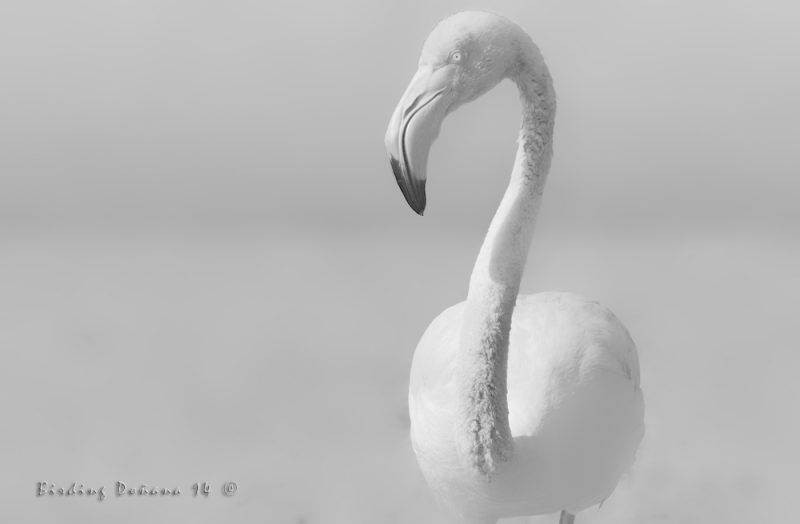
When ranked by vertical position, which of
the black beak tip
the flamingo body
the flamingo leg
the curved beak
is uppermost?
the curved beak

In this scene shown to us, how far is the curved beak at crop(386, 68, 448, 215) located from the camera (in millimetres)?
2182

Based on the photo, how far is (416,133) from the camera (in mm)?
2184

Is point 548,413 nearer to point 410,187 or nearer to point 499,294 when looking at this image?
point 499,294

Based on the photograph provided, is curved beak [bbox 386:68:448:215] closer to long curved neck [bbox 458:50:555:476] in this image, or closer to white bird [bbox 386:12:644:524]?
white bird [bbox 386:12:644:524]

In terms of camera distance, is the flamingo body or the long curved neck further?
the flamingo body

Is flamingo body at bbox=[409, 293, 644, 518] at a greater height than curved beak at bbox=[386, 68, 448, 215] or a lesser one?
lesser

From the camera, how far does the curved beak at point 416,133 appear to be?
7.16 feet

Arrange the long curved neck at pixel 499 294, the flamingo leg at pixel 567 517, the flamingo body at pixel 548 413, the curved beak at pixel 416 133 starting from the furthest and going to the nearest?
the flamingo leg at pixel 567 517 → the flamingo body at pixel 548 413 → the long curved neck at pixel 499 294 → the curved beak at pixel 416 133

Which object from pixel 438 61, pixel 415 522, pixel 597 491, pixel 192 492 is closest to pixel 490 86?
pixel 438 61

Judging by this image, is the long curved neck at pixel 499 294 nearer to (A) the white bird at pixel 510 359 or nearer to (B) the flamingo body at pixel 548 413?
(A) the white bird at pixel 510 359

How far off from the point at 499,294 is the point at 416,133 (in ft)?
1.50

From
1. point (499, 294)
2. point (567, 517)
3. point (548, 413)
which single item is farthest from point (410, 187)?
point (567, 517)

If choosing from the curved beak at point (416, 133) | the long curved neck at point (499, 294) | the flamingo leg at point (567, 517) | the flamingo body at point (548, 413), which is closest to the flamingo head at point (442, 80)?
the curved beak at point (416, 133)

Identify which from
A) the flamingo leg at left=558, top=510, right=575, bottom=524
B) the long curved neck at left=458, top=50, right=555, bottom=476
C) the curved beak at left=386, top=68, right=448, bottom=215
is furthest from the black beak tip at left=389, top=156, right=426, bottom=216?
the flamingo leg at left=558, top=510, right=575, bottom=524
